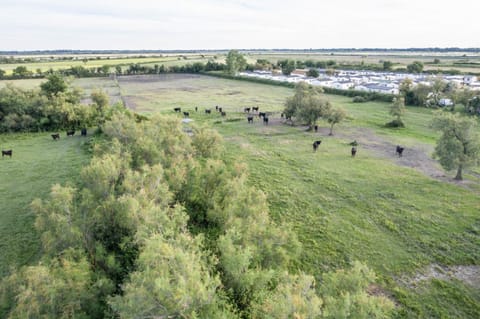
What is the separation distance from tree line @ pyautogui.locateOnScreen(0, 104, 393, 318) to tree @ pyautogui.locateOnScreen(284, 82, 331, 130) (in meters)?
23.9

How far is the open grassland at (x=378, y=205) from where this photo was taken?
44.4 feet

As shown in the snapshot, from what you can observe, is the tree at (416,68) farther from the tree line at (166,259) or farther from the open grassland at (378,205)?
the tree line at (166,259)

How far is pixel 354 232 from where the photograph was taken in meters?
17.2

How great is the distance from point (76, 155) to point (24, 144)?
9753mm

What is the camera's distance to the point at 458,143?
21891mm

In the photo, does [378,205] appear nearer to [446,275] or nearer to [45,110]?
[446,275]

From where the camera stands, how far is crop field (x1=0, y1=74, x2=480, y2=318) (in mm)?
13891

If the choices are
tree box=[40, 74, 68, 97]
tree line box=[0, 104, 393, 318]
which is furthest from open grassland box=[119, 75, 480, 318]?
tree box=[40, 74, 68, 97]

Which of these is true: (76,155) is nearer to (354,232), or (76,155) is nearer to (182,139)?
(182,139)

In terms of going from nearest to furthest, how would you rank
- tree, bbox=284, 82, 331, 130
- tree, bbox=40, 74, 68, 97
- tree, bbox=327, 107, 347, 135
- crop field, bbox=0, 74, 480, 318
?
crop field, bbox=0, 74, 480, 318 → tree, bbox=327, 107, 347, 135 → tree, bbox=284, 82, 331, 130 → tree, bbox=40, 74, 68, 97

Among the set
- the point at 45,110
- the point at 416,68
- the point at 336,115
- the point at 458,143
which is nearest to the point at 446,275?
the point at 458,143

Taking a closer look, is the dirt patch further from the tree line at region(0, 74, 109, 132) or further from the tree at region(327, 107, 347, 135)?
the tree line at region(0, 74, 109, 132)

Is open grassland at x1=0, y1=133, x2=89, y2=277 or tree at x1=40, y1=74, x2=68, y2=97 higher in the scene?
tree at x1=40, y1=74, x2=68, y2=97

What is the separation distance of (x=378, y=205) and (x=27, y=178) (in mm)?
27641
